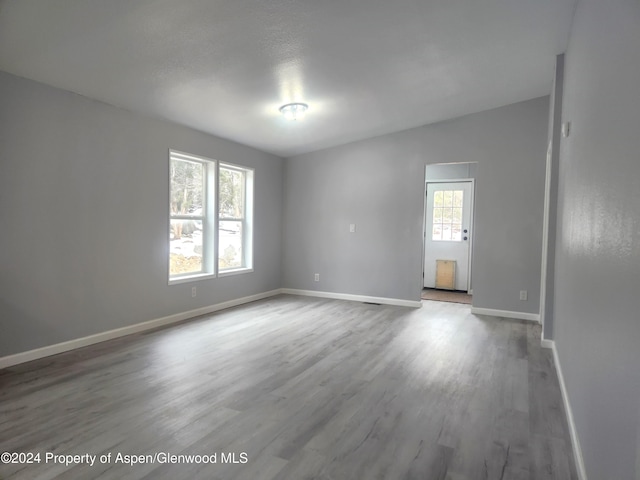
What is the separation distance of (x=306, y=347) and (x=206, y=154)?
2825 mm

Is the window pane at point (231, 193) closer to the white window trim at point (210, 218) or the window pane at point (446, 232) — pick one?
the white window trim at point (210, 218)

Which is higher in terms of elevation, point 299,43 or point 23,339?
point 299,43

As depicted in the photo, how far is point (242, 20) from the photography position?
2.49 meters

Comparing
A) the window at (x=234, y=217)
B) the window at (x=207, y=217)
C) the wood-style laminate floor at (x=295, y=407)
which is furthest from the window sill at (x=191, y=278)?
the wood-style laminate floor at (x=295, y=407)

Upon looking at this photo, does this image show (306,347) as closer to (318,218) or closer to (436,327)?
(436,327)

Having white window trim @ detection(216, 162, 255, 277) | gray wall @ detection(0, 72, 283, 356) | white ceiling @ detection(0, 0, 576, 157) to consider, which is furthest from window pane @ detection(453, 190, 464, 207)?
gray wall @ detection(0, 72, 283, 356)

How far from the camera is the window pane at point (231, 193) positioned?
5328 millimetres

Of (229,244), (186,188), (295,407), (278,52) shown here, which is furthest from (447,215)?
(295,407)

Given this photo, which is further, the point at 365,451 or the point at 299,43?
the point at 299,43

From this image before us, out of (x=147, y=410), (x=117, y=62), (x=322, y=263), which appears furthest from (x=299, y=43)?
(x=322, y=263)

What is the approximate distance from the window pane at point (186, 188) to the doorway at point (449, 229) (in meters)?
4.27

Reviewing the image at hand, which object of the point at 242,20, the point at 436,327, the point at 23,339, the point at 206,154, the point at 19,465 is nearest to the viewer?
the point at 19,465

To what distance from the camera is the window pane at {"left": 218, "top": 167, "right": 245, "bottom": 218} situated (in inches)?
210

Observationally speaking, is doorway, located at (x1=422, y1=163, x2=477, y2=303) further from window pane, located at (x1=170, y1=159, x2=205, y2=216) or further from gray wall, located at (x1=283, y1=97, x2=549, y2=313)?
window pane, located at (x1=170, y1=159, x2=205, y2=216)
